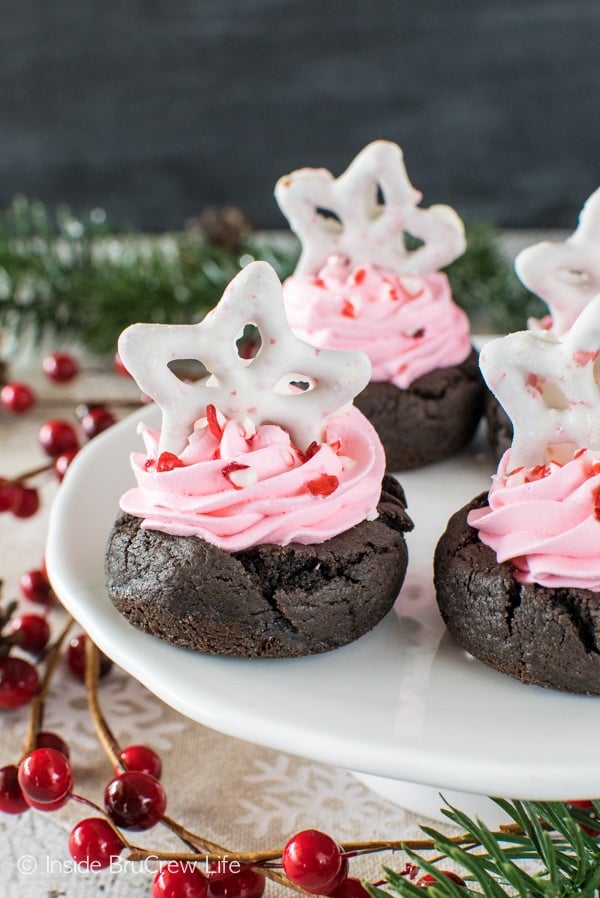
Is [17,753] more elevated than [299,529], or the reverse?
[299,529]

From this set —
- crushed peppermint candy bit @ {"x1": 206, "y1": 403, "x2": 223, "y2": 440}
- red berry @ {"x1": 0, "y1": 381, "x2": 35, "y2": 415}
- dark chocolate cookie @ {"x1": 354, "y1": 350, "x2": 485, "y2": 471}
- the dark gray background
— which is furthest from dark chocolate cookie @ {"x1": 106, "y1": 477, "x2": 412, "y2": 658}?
the dark gray background

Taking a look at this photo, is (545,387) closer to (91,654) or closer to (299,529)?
(299,529)

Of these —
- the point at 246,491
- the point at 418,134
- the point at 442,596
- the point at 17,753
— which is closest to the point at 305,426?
the point at 246,491

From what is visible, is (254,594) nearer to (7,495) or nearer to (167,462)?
(167,462)

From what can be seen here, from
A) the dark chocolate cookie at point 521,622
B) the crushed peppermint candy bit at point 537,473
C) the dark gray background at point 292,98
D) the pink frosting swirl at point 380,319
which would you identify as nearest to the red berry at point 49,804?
the dark chocolate cookie at point 521,622

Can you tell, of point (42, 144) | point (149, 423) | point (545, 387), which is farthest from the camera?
point (42, 144)

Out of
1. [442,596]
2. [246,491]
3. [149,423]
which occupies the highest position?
[246,491]
